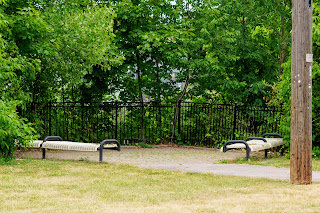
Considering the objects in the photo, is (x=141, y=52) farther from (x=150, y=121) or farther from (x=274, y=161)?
(x=274, y=161)

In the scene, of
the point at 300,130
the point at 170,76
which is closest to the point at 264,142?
the point at 300,130

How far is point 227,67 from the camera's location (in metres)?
18.5

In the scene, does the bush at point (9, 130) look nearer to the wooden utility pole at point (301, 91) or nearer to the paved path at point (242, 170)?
the paved path at point (242, 170)

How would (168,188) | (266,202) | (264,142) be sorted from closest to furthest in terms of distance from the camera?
(266,202)
(168,188)
(264,142)

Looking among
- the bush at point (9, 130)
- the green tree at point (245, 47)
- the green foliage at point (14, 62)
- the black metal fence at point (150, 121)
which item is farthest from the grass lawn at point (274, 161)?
the green foliage at point (14, 62)

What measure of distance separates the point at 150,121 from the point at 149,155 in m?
3.00

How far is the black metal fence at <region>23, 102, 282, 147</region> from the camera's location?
51.9 feet

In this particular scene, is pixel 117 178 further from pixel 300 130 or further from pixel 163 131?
pixel 163 131

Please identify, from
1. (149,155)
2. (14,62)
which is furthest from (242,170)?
(14,62)

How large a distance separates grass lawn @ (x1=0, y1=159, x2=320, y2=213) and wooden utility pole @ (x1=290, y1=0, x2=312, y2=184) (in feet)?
1.23

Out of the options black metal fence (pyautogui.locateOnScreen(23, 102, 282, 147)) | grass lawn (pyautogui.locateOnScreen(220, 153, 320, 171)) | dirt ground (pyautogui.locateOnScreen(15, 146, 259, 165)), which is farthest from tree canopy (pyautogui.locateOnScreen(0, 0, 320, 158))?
dirt ground (pyautogui.locateOnScreen(15, 146, 259, 165))

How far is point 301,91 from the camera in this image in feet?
26.4

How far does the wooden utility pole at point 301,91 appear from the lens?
7992 mm

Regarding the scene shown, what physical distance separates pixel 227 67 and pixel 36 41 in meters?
8.08
